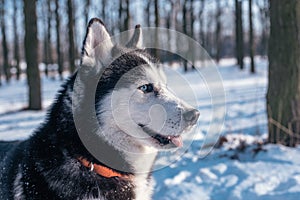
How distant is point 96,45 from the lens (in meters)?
2.79

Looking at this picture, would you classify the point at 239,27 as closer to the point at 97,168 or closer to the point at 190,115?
the point at 190,115

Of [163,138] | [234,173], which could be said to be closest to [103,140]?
[163,138]

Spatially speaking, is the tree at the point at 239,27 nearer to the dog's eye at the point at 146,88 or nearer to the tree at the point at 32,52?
the tree at the point at 32,52

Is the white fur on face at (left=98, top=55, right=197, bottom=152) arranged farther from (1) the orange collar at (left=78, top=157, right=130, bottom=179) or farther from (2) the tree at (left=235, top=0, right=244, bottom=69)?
(2) the tree at (left=235, top=0, right=244, bottom=69)

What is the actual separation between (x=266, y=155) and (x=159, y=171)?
1694 mm

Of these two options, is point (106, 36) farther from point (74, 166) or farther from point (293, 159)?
point (293, 159)

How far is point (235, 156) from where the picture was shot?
5.60m

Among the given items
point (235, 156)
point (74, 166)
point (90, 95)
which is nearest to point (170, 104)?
point (90, 95)

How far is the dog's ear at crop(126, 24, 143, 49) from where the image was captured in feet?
10.4

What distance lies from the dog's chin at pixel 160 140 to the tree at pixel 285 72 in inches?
142

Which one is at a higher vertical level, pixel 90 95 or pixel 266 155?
pixel 90 95

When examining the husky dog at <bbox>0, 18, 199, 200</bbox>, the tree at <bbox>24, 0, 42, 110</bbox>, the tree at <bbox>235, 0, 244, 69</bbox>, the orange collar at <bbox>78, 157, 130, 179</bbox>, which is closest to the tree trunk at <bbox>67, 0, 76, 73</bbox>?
the tree at <bbox>24, 0, 42, 110</bbox>

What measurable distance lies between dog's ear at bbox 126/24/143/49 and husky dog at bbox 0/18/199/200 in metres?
0.24

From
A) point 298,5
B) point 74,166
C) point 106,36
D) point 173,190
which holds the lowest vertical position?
point 173,190
